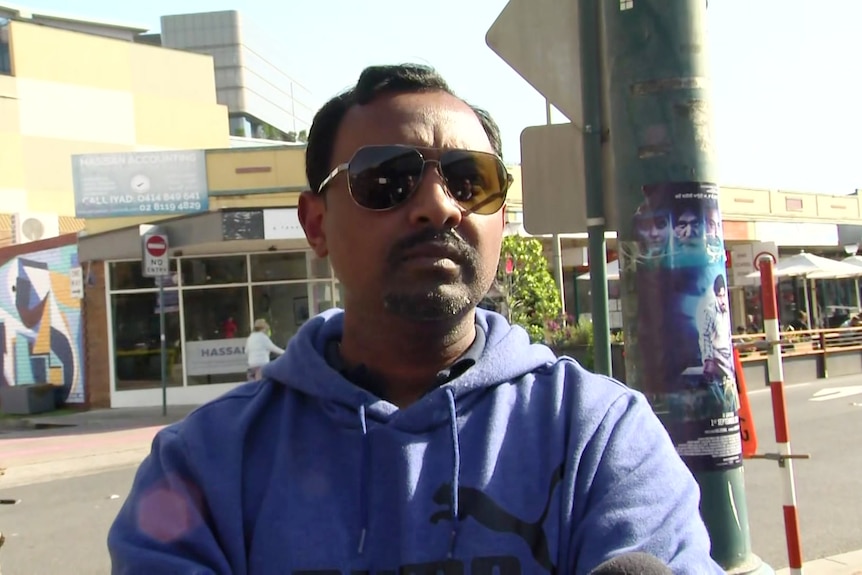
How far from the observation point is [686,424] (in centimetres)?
336

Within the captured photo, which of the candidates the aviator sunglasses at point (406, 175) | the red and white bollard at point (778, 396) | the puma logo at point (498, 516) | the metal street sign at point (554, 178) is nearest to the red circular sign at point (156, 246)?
the metal street sign at point (554, 178)

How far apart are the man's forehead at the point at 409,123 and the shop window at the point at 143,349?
17.2 m

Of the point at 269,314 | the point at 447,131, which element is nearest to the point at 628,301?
the point at 447,131

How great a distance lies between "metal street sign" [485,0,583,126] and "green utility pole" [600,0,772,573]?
12.3 inches

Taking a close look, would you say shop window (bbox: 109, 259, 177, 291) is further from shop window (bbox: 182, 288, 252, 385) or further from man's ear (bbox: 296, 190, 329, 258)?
man's ear (bbox: 296, 190, 329, 258)

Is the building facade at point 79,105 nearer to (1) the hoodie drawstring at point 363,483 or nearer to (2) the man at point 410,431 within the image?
(2) the man at point 410,431

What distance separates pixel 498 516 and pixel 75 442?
13.5 meters

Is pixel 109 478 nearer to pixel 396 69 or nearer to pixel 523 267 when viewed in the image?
pixel 523 267

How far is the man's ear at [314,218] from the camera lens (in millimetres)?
1858

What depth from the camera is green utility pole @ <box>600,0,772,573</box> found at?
10.9ft

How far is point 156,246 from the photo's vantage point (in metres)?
15.1

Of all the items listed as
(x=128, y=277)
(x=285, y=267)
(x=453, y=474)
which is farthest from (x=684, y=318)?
(x=128, y=277)

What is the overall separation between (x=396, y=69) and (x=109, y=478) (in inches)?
388

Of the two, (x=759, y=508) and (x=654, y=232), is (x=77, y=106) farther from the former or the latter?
(x=654, y=232)
